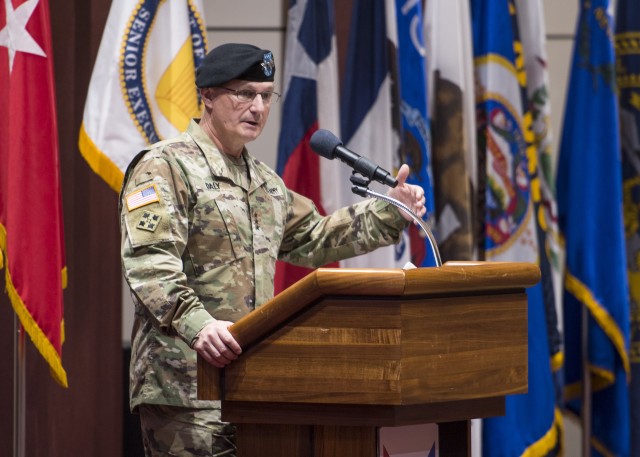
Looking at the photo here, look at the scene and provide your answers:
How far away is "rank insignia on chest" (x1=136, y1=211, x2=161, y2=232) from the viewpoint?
6.59 ft

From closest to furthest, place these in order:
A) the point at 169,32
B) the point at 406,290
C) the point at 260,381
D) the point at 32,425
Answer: the point at 406,290, the point at 260,381, the point at 169,32, the point at 32,425

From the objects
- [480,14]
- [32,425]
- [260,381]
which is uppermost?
[480,14]

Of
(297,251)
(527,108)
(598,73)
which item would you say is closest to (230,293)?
(297,251)

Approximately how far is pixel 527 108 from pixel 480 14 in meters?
0.39

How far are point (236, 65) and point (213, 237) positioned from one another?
1.27ft

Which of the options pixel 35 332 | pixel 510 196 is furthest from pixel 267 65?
pixel 510 196

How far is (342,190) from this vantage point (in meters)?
3.45

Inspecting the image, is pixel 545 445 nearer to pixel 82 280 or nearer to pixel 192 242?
pixel 82 280

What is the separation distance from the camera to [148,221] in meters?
2.02

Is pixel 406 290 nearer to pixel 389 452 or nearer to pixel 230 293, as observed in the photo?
pixel 389 452

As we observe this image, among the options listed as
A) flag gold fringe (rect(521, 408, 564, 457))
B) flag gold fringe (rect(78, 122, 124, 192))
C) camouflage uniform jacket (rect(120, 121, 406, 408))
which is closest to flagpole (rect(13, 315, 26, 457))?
flag gold fringe (rect(78, 122, 124, 192))

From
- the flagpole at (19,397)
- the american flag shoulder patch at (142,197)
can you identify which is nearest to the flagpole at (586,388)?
the flagpole at (19,397)

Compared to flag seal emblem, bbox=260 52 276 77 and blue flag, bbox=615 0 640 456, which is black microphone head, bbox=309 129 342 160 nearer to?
flag seal emblem, bbox=260 52 276 77

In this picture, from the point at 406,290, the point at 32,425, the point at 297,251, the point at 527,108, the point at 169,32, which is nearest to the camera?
the point at 406,290
